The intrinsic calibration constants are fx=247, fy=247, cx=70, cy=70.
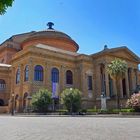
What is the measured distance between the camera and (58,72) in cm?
5172

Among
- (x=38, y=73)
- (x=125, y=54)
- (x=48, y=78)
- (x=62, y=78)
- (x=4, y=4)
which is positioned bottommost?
(x=4, y=4)

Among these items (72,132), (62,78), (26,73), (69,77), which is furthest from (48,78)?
(72,132)

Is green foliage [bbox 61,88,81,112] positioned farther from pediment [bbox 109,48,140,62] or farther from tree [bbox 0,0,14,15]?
tree [bbox 0,0,14,15]

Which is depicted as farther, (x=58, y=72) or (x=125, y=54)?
(x=125, y=54)

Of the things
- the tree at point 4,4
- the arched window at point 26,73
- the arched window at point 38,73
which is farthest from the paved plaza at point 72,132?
the arched window at point 38,73

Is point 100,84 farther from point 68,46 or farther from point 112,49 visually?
point 68,46

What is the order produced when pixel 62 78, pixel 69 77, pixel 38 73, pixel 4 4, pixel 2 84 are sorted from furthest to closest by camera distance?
1. pixel 2 84
2. pixel 69 77
3. pixel 62 78
4. pixel 38 73
5. pixel 4 4

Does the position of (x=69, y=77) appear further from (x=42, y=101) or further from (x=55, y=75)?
(x=42, y=101)

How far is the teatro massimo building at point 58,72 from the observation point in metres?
48.3

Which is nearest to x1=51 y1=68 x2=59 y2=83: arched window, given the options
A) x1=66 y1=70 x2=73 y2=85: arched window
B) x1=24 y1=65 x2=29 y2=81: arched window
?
x1=66 y1=70 x2=73 y2=85: arched window

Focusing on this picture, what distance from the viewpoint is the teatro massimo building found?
48312 millimetres

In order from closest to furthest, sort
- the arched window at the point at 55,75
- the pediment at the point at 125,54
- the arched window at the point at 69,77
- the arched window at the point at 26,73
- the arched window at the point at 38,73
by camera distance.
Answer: the arched window at the point at 26,73
the arched window at the point at 38,73
the arched window at the point at 55,75
the arched window at the point at 69,77
the pediment at the point at 125,54

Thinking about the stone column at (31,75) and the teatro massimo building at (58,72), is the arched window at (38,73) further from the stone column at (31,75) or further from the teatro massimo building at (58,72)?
the stone column at (31,75)

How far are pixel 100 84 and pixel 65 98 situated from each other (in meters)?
17.4
